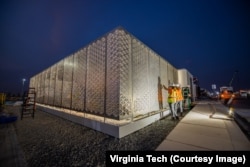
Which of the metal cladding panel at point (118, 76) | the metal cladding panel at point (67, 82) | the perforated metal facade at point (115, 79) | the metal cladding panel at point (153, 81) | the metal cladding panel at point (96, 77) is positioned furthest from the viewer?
the metal cladding panel at point (67, 82)

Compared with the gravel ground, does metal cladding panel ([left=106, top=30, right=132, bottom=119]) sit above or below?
above

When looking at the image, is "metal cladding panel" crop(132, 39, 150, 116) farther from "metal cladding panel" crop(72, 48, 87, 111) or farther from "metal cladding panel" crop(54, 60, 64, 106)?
"metal cladding panel" crop(54, 60, 64, 106)

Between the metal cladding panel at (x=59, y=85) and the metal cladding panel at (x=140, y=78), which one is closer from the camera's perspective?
the metal cladding panel at (x=140, y=78)

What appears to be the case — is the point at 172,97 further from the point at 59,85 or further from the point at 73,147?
the point at 59,85

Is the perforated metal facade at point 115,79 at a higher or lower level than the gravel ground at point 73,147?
higher

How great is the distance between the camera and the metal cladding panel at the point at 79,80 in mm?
5939

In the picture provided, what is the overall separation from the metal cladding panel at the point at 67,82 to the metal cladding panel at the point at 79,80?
49 cm

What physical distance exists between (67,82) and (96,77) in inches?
118

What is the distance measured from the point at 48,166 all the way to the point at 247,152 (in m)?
4.10

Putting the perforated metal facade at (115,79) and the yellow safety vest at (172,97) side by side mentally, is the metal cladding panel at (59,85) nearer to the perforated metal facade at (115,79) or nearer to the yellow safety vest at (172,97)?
the perforated metal facade at (115,79)

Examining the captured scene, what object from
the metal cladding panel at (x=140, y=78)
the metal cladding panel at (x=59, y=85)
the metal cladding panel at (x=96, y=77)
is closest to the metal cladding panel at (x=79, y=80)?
the metal cladding panel at (x=96, y=77)

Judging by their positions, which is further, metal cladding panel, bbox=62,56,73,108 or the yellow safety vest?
metal cladding panel, bbox=62,56,73,108

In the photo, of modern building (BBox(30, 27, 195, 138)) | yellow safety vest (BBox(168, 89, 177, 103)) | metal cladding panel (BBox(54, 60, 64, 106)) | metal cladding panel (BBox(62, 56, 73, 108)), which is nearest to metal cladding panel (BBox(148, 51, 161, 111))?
modern building (BBox(30, 27, 195, 138))

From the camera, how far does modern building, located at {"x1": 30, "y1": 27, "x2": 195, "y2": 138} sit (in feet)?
14.4
